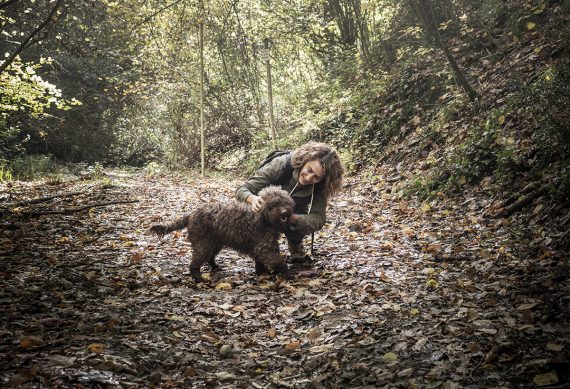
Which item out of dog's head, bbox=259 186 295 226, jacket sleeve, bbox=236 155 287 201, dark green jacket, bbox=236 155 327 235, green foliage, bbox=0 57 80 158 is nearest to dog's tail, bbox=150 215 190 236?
dark green jacket, bbox=236 155 327 235

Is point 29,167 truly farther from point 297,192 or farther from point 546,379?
point 546,379

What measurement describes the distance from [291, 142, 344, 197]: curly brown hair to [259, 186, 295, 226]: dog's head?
67 centimetres

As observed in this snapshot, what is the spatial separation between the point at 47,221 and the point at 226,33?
33.1ft

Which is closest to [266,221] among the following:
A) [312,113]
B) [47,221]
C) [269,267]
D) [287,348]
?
[269,267]

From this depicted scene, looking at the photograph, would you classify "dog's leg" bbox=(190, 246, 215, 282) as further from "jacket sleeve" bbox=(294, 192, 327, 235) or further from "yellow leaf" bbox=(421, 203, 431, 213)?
"yellow leaf" bbox=(421, 203, 431, 213)

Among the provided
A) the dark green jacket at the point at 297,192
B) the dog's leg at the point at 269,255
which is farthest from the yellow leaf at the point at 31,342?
the dark green jacket at the point at 297,192

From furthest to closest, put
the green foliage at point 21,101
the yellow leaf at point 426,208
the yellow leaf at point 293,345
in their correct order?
1. the green foliage at point 21,101
2. the yellow leaf at point 426,208
3. the yellow leaf at point 293,345

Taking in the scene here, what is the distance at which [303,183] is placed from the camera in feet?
18.7

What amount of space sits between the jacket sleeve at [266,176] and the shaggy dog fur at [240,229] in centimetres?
60

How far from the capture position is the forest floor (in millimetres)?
2877

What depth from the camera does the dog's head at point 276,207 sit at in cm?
510

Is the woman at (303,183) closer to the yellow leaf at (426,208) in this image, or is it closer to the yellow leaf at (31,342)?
the yellow leaf at (426,208)

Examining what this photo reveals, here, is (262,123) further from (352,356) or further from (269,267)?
(352,356)

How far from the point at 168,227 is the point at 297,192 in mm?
1802
